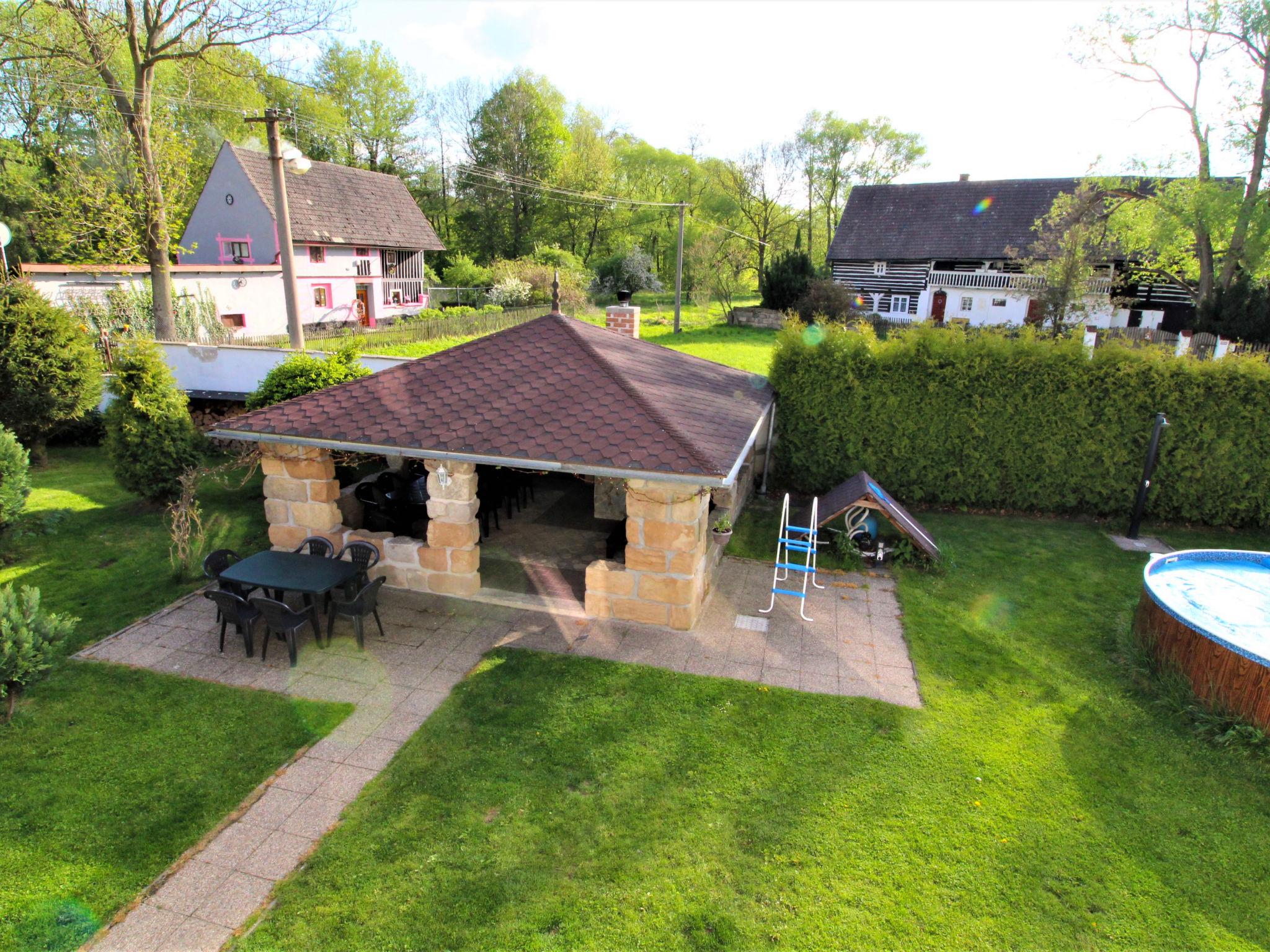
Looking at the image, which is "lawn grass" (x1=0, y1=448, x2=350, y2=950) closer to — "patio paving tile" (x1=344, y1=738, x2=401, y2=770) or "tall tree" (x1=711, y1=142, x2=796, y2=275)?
"patio paving tile" (x1=344, y1=738, x2=401, y2=770)

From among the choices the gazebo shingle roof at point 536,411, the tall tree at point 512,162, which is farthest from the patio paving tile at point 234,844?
the tall tree at point 512,162

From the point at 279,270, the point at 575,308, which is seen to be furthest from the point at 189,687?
the point at 575,308

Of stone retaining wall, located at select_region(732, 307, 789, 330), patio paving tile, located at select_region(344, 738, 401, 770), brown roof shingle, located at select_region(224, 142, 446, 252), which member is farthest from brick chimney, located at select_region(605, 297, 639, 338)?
stone retaining wall, located at select_region(732, 307, 789, 330)

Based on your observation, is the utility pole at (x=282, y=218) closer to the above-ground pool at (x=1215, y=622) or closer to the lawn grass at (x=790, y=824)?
the lawn grass at (x=790, y=824)

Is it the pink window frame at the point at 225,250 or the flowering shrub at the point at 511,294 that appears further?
the flowering shrub at the point at 511,294

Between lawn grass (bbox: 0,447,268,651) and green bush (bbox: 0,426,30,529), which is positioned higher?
green bush (bbox: 0,426,30,529)

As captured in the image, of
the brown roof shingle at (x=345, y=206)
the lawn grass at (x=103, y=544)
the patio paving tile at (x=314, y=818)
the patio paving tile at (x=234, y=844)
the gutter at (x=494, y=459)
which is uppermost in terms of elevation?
the brown roof shingle at (x=345, y=206)

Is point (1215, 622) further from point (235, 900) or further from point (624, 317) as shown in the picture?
point (624, 317)
